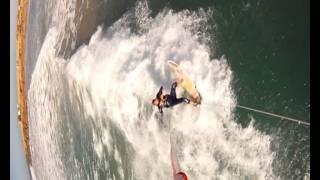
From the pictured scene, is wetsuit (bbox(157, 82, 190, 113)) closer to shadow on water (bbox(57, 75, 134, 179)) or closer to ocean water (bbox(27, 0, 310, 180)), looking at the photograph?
ocean water (bbox(27, 0, 310, 180))

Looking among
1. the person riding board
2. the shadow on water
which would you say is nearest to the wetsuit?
the person riding board

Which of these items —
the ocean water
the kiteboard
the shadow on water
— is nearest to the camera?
the ocean water

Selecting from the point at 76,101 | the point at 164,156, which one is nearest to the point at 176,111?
the point at 164,156

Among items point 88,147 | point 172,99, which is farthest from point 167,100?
point 88,147

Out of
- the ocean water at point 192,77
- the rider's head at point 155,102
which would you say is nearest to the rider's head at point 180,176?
the ocean water at point 192,77

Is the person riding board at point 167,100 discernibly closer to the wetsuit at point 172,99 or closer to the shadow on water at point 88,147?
the wetsuit at point 172,99

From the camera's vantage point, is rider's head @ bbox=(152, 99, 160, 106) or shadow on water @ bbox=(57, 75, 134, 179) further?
shadow on water @ bbox=(57, 75, 134, 179)

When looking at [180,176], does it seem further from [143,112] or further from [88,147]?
[88,147]
